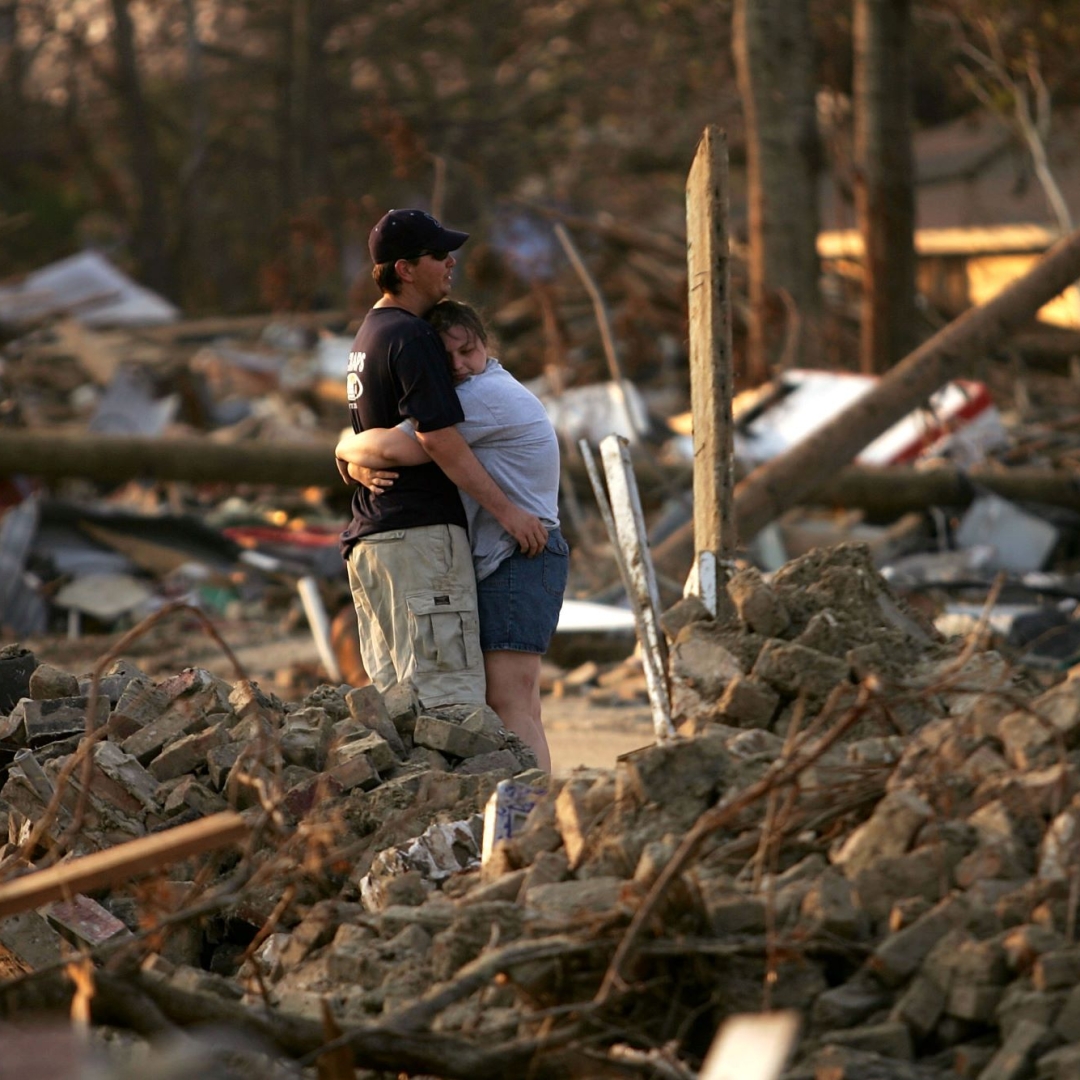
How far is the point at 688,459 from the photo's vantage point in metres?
11.6

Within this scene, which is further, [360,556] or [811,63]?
[811,63]

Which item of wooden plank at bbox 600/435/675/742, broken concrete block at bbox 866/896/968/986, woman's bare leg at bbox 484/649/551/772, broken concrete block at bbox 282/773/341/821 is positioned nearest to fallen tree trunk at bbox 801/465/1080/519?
woman's bare leg at bbox 484/649/551/772

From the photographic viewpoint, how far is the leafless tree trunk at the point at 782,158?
43.6ft

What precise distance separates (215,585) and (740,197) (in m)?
16.5

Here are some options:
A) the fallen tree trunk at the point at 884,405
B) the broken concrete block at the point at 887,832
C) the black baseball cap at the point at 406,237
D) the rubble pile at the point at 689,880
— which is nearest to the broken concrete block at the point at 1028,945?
the rubble pile at the point at 689,880

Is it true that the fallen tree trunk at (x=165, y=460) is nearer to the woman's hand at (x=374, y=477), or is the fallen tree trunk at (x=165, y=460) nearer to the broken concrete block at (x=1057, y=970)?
the woman's hand at (x=374, y=477)

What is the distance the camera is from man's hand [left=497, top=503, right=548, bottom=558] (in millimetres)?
4852

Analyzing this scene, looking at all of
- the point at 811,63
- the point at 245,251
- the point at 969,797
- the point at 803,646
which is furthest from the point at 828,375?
the point at 245,251

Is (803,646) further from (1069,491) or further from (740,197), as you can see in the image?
(740,197)

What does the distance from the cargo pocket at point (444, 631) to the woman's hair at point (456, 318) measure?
76 cm

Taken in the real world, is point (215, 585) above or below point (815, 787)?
below

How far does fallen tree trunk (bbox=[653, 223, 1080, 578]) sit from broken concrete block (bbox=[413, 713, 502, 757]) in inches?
139

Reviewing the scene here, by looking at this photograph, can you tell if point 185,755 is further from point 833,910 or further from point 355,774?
point 833,910

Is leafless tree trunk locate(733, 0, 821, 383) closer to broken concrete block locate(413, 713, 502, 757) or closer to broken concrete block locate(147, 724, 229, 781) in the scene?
broken concrete block locate(413, 713, 502, 757)
